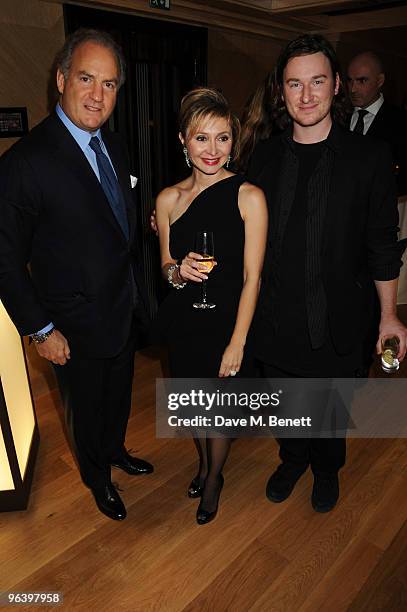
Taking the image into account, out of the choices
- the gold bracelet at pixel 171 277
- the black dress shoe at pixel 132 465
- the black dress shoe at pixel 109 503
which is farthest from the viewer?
the black dress shoe at pixel 132 465

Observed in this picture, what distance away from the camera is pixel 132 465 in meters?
2.73

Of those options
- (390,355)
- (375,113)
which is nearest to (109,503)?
(390,355)

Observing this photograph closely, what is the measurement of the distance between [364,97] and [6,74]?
108 inches

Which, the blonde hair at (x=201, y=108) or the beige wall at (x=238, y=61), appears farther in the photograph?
the beige wall at (x=238, y=61)

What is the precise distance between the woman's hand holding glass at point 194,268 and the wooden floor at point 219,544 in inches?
50.8

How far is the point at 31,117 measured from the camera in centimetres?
331

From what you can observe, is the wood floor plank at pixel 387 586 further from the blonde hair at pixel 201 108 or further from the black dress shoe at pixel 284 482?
the blonde hair at pixel 201 108

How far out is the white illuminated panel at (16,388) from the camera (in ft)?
7.37

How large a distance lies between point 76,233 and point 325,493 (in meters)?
1.78

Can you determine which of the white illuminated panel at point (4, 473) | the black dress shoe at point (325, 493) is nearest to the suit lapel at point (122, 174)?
the white illuminated panel at point (4, 473)

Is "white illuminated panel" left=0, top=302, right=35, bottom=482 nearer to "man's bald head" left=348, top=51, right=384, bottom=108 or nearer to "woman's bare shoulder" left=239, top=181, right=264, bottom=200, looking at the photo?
"woman's bare shoulder" left=239, top=181, right=264, bottom=200

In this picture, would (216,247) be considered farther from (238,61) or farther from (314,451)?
(238,61)

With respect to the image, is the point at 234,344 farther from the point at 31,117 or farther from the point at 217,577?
the point at 31,117

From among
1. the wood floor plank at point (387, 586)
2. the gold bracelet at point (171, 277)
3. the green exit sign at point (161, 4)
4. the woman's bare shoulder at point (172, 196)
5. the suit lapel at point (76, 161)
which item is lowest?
the wood floor plank at point (387, 586)
